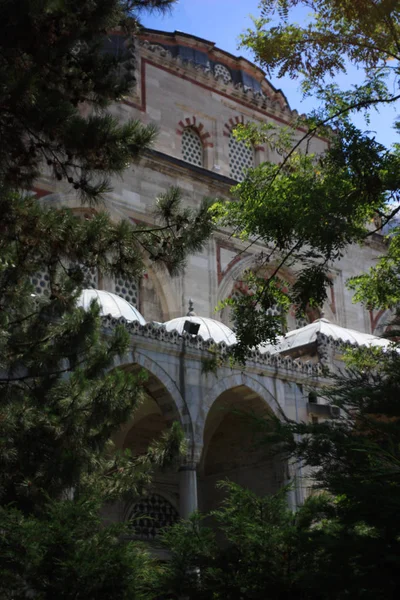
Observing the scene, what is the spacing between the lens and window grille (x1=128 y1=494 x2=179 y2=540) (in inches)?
686

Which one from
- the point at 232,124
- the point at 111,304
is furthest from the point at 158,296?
the point at 232,124

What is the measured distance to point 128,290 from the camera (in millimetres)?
19562

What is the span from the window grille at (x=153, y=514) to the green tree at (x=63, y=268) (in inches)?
255

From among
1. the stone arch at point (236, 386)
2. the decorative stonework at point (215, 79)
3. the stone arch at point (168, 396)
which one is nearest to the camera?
→ the stone arch at point (168, 396)

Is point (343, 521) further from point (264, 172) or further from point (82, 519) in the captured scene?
point (264, 172)

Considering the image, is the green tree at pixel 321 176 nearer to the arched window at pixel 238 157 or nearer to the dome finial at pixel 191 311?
the dome finial at pixel 191 311

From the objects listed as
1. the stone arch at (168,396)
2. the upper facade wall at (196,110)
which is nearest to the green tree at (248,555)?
the stone arch at (168,396)

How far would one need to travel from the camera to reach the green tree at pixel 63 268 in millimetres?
8648

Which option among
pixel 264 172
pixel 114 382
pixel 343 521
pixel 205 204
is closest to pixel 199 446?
pixel 114 382

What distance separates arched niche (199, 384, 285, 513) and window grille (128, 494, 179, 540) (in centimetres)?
87

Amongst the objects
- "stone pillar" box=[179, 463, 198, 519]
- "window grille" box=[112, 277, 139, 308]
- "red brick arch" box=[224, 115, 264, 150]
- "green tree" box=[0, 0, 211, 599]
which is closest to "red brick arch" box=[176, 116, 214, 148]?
"red brick arch" box=[224, 115, 264, 150]

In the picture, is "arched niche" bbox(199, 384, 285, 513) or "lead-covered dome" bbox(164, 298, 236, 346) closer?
→ "arched niche" bbox(199, 384, 285, 513)

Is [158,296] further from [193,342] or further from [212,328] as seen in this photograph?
[193,342]

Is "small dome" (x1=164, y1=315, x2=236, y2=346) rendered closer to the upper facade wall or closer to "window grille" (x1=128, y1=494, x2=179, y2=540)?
"window grille" (x1=128, y1=494, x2=179, y2=540)
